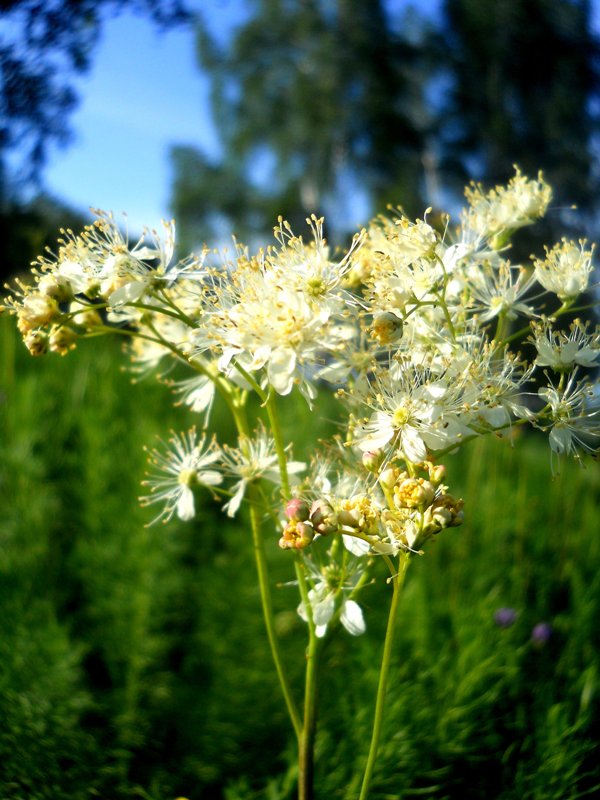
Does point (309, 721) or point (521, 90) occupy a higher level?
point (521, 90)

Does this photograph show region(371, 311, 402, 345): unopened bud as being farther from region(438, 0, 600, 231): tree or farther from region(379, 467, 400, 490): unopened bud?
region(438, 0, 600, 231): tree

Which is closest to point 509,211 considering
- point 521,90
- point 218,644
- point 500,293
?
point 500,293

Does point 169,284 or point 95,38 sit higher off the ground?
point 95,38

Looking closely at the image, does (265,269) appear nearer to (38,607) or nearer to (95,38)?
(38,607)

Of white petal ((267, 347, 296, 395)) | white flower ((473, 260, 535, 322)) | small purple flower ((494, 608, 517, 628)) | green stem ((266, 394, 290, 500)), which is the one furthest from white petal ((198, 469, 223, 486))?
small purple flower ((494, 608, 517, 628))

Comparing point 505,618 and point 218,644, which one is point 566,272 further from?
point 218,644

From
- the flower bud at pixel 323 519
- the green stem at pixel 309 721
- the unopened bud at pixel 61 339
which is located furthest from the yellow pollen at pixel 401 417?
the unopened bud at pixel 61 339

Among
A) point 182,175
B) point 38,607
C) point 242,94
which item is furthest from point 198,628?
point 182,175
